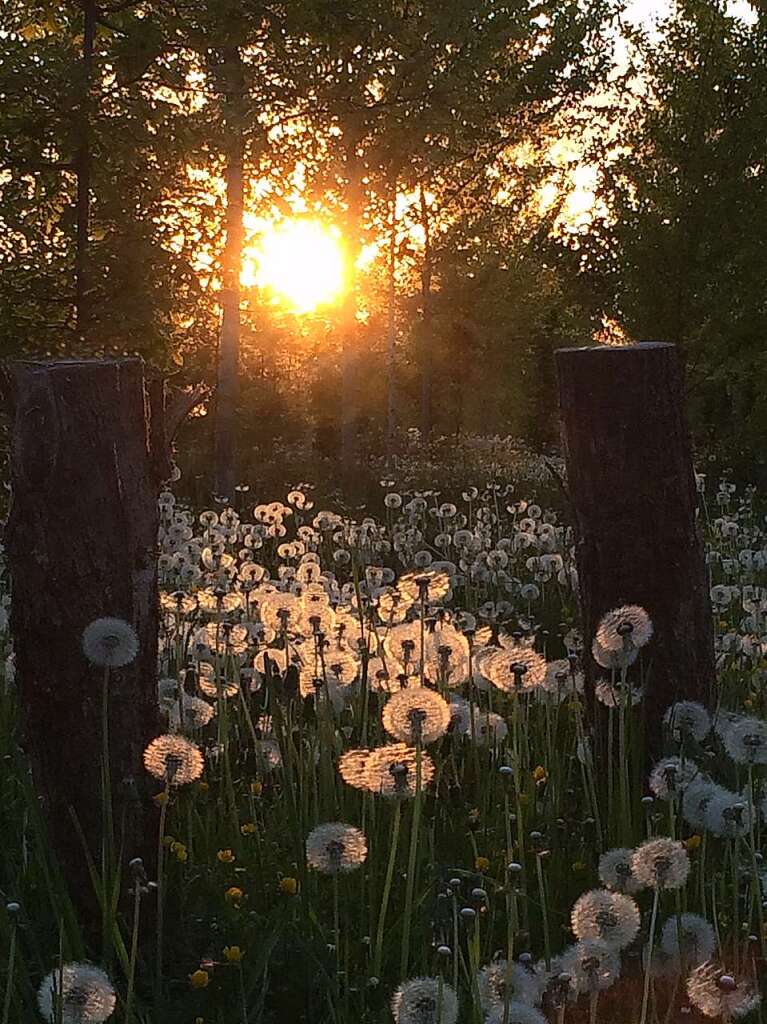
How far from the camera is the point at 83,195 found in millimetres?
11445

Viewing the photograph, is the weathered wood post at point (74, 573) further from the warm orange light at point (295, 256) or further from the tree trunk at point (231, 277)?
the warm orange light at point (295, 256)

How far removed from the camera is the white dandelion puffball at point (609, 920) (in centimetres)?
208

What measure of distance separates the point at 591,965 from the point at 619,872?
0.46 meters

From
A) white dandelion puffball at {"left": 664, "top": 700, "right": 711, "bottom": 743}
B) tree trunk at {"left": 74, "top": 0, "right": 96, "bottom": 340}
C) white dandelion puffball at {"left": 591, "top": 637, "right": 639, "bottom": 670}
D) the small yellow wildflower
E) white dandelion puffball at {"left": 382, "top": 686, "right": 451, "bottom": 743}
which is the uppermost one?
tree trunk at {"left": 74, "top": 0, "right": 96, "bottom": 340}

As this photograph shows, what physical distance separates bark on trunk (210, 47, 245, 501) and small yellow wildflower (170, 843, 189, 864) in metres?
11.3

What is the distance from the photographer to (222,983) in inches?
115

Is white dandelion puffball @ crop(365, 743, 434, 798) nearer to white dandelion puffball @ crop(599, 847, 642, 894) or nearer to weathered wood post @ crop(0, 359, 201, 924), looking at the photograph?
white dandelion puffball @ crop(599, 847, 642, 894)

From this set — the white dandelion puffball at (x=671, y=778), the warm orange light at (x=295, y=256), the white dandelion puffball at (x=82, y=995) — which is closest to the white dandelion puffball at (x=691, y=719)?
the white dandelion puffball at (x=671, y=778)

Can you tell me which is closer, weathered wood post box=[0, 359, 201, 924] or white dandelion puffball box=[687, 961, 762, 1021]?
white dandelion puffball box=[687, 961, 762, 1021]

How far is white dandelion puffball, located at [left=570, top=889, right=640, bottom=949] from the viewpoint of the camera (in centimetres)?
208

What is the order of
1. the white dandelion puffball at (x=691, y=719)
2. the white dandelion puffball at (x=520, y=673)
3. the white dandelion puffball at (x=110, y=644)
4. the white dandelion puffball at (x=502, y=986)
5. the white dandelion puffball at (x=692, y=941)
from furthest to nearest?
the white dandelion puffball at (x=691, y=719) → the white dandelion puffball at (x=520, y=673) → the white dandelion puffball at (x=110, y=644) → the white dandelion puffball at (x=692, y=941) → the white dandelion puffball at (x=502, y=986)

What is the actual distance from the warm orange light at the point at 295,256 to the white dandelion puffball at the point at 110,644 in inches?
559

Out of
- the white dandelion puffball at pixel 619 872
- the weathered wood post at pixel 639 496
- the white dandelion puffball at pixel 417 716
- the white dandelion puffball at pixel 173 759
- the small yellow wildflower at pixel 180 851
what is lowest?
the small yellow wildflower at pixel 180 851

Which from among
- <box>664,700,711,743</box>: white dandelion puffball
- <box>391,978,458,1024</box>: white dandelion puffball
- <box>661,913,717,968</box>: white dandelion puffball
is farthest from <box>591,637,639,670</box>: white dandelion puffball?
<box>391,978,458,1024</box>: white dandelion puffball
